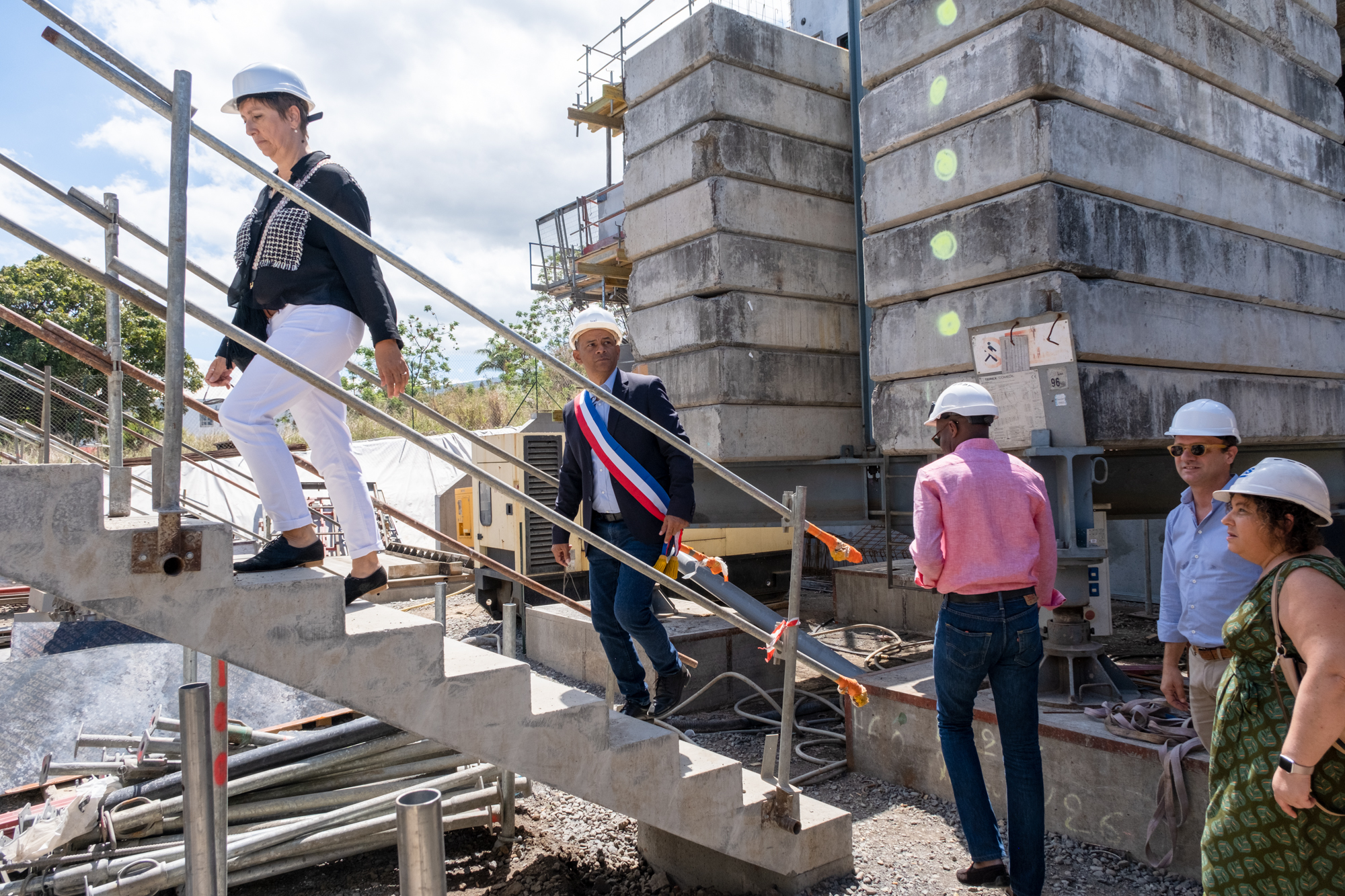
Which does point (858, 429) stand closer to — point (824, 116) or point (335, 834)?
point (824, 116)

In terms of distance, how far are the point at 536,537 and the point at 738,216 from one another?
513cm

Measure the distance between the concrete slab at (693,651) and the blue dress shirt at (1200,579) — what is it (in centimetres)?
369

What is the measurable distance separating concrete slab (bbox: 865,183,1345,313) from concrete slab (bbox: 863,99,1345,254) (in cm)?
8

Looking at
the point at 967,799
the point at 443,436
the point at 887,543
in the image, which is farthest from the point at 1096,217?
the point at 443,436

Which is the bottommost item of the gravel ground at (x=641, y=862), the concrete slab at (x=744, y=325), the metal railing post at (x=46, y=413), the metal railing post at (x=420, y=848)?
the gravel ground at (x=641, y=862)

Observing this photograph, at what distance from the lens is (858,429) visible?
7508 millimetres

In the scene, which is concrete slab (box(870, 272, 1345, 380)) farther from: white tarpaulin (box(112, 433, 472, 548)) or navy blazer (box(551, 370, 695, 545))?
white tarpaulin (box(112, 433, 472, 548))

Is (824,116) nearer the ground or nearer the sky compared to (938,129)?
nearer the sky

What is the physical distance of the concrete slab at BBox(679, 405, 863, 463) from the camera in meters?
6.64

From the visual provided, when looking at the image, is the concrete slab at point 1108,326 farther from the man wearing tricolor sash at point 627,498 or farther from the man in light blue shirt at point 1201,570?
the man wearing tricolor sash at point 627,498

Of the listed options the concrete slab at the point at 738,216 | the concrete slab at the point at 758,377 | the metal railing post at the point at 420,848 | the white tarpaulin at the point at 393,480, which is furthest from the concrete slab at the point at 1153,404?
the white tarpaulin at the point at 393,480

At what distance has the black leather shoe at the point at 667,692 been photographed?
4105 mm

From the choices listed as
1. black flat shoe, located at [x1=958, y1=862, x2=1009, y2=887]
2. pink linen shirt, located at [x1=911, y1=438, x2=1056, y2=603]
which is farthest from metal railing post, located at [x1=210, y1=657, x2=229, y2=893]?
black flat shoe, located at [x1=958, y1=862, x2=1009, y2=887]

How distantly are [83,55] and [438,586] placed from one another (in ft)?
11.6
